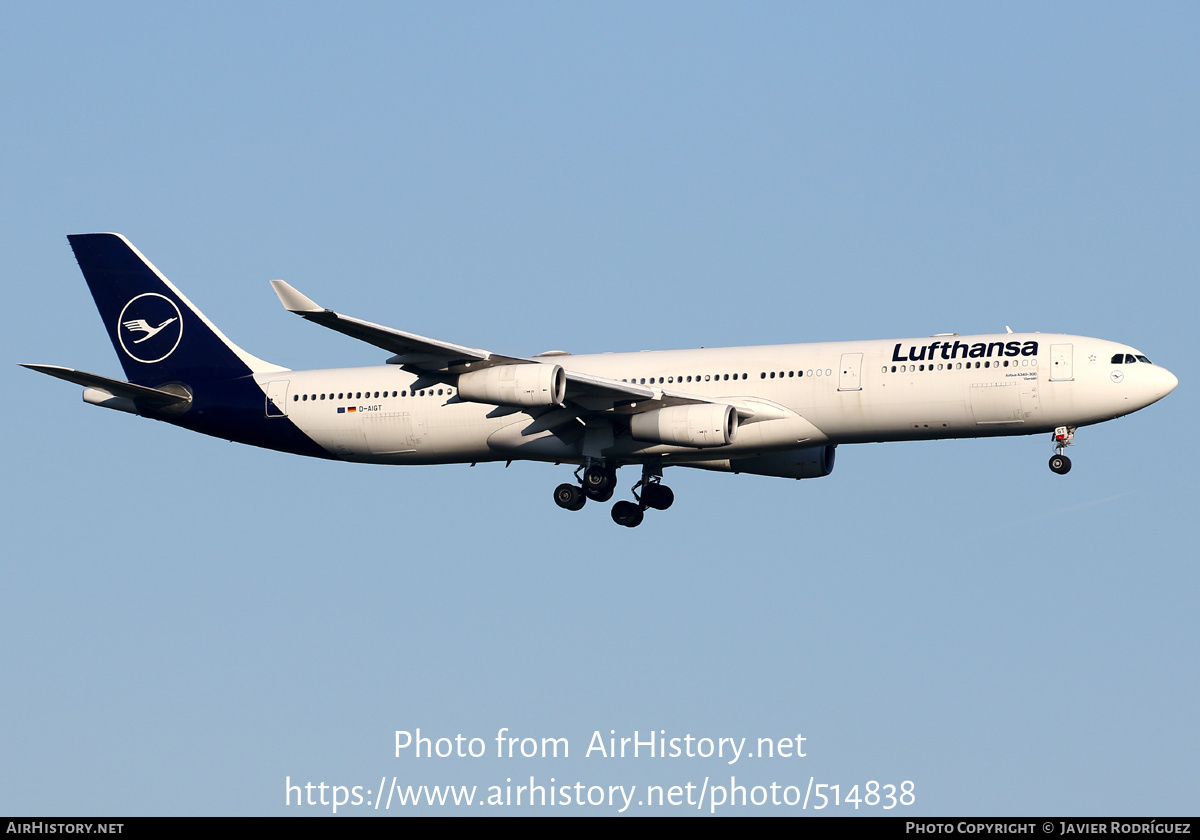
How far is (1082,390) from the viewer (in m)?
47.3

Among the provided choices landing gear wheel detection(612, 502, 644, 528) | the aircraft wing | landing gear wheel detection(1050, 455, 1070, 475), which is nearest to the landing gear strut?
landing gear wheel detection(612, 502, 644, 528)

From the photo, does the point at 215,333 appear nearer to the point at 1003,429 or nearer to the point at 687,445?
the point at 687,445

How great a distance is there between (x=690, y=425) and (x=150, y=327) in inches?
799

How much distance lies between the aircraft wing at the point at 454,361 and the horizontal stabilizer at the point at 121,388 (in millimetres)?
9448

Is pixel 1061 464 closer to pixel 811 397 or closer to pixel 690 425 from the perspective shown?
pixel 811 397

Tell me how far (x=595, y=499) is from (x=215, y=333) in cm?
1482

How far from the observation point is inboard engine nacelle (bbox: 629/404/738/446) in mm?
48438

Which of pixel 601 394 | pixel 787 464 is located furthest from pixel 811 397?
pixel 601 394

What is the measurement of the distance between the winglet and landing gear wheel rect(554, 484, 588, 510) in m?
12.0

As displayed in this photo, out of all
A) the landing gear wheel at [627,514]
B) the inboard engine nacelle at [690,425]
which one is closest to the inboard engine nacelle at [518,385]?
the inboard engine nacelle at [690,425]

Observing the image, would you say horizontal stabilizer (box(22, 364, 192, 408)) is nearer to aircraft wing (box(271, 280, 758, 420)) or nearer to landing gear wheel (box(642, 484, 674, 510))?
aircraft wing (box(271, 280, 758, 420))

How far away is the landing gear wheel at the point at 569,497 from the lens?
52.9 metres

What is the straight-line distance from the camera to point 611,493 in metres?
52.4
